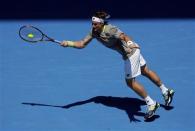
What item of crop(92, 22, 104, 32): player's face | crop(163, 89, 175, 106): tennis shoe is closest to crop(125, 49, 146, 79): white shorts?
crop(92, 22, 104, 32): player's face

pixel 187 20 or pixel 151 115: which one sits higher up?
pixel 187 20

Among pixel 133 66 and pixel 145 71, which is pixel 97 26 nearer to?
pixel 133 66

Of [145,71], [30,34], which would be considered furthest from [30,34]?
[145,71]

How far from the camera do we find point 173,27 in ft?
38.8

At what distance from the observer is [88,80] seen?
1017 cm

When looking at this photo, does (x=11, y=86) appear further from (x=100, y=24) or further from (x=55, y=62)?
(x=100, y=24)

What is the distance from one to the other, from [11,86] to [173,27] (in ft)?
11.0

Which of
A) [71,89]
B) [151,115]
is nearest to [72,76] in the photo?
[71,89]
